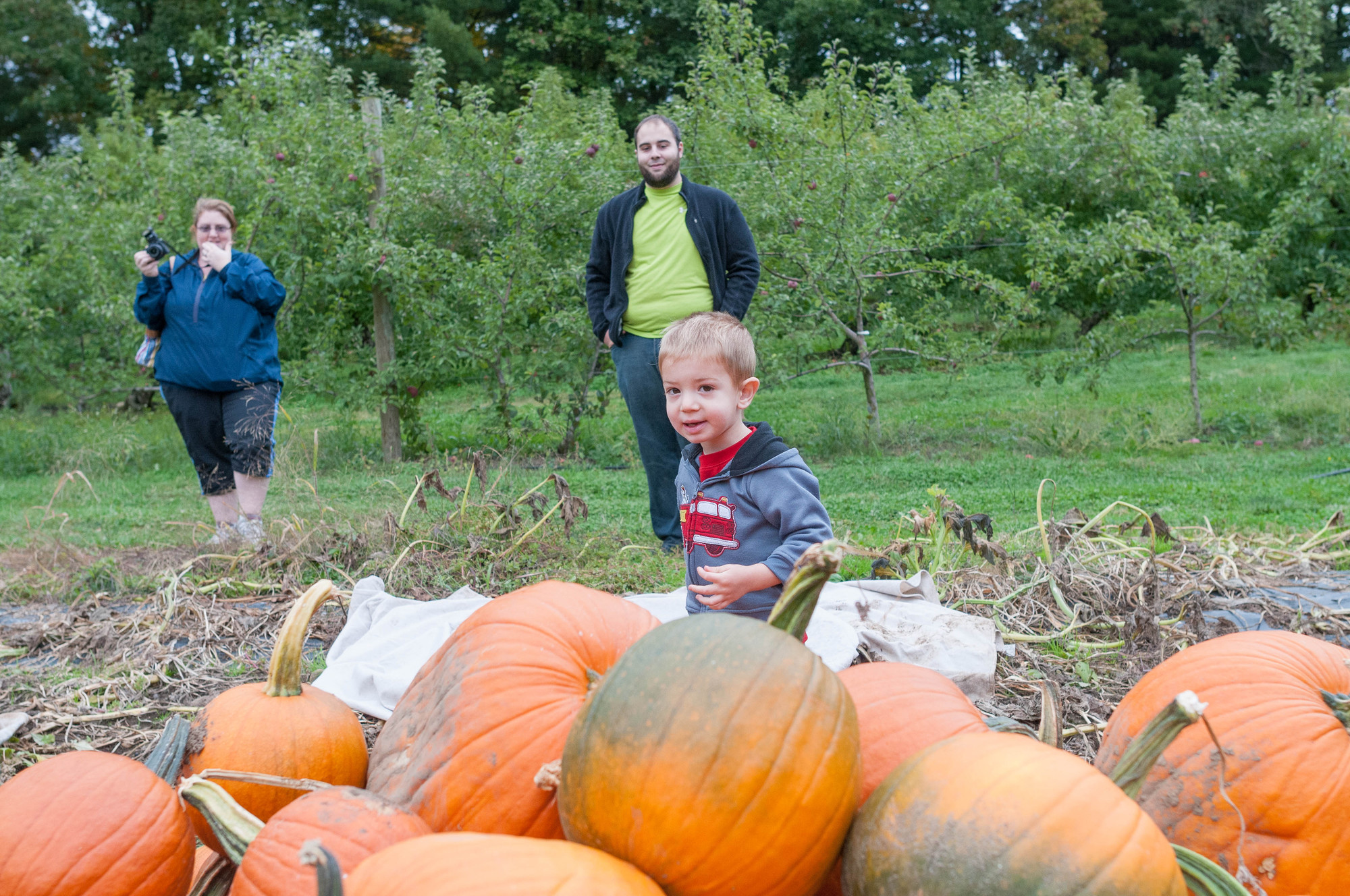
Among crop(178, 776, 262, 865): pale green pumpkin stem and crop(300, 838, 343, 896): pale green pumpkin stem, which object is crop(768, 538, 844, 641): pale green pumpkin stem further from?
crop(178, 776, 262, 865): pale green pumpkin stem

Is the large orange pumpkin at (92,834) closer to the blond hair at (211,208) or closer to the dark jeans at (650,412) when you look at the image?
the dark jeans at (650,412)

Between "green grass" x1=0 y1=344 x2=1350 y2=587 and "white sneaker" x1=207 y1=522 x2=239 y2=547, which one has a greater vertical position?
"white sneaker" x1=207 y1=522 x2=239 y2=547

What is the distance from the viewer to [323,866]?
106 cm

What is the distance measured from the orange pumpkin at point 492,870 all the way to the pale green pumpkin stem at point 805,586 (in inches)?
15.4

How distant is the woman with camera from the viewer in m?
5.23

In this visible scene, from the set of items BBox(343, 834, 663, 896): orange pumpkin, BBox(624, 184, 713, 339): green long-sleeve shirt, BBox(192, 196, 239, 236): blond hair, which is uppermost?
BBox(192, 196, 239, 236): blond hair

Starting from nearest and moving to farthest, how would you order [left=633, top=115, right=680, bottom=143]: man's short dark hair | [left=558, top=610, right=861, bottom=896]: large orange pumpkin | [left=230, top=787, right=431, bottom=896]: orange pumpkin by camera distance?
1. [left=558, top=610, right=861, bottom=896]: large orange pumpkin
2. [left=230, top=787, right=431, bottom=896]: orange pumpkin
3. [left=633, top=115, right=680, bottom=143]: man's short dark hair

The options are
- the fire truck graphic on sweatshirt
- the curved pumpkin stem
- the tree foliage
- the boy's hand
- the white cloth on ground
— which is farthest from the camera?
the tree foliage

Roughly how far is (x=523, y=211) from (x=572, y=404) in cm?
167

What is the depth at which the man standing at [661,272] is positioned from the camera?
484cm

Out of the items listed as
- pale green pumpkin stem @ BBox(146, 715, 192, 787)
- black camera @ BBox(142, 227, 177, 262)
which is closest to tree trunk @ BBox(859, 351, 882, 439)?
black camera @ BBox(142, 227, 177, 262)

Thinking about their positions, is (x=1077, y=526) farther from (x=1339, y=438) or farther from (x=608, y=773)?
(x=1339, y=438)

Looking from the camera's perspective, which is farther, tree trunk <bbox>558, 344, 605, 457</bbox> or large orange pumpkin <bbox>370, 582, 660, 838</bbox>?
tree trunk <bbox>558, 344, 605, 457</bbox>

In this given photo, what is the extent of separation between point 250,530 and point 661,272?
2569 millimetres
